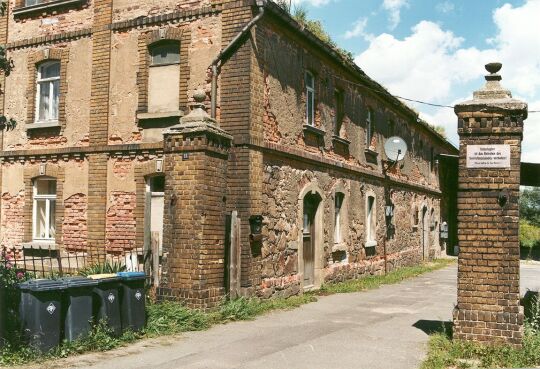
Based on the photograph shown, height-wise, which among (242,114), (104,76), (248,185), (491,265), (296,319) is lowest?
(296,319)

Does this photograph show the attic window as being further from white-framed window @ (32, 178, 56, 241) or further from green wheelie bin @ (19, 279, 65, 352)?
green wheelie bin @ (19, 279, 65, 352)

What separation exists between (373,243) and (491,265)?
1055 cm

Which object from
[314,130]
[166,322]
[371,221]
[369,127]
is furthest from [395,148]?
[166,322]

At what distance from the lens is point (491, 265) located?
756 centimetres

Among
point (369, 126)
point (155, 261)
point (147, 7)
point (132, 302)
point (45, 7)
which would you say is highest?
point (45, 7)

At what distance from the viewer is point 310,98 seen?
46.4ft

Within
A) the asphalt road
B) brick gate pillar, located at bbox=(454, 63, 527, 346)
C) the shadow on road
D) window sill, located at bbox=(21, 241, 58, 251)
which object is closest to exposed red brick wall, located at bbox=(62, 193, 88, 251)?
window sill, located at bbox=(21, 241, 58, 251)

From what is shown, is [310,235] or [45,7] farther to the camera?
[310,235]

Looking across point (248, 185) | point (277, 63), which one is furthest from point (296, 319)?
point (277, 63)

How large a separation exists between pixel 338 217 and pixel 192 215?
289 inches

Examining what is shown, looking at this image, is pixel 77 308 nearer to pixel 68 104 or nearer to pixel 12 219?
pixel 68 104

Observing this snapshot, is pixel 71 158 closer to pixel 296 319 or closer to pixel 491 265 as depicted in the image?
pixel 296 319

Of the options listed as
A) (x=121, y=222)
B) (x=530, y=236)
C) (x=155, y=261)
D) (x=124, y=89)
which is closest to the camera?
(x=155, y=261)

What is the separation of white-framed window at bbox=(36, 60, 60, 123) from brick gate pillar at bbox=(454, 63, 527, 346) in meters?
10.1
